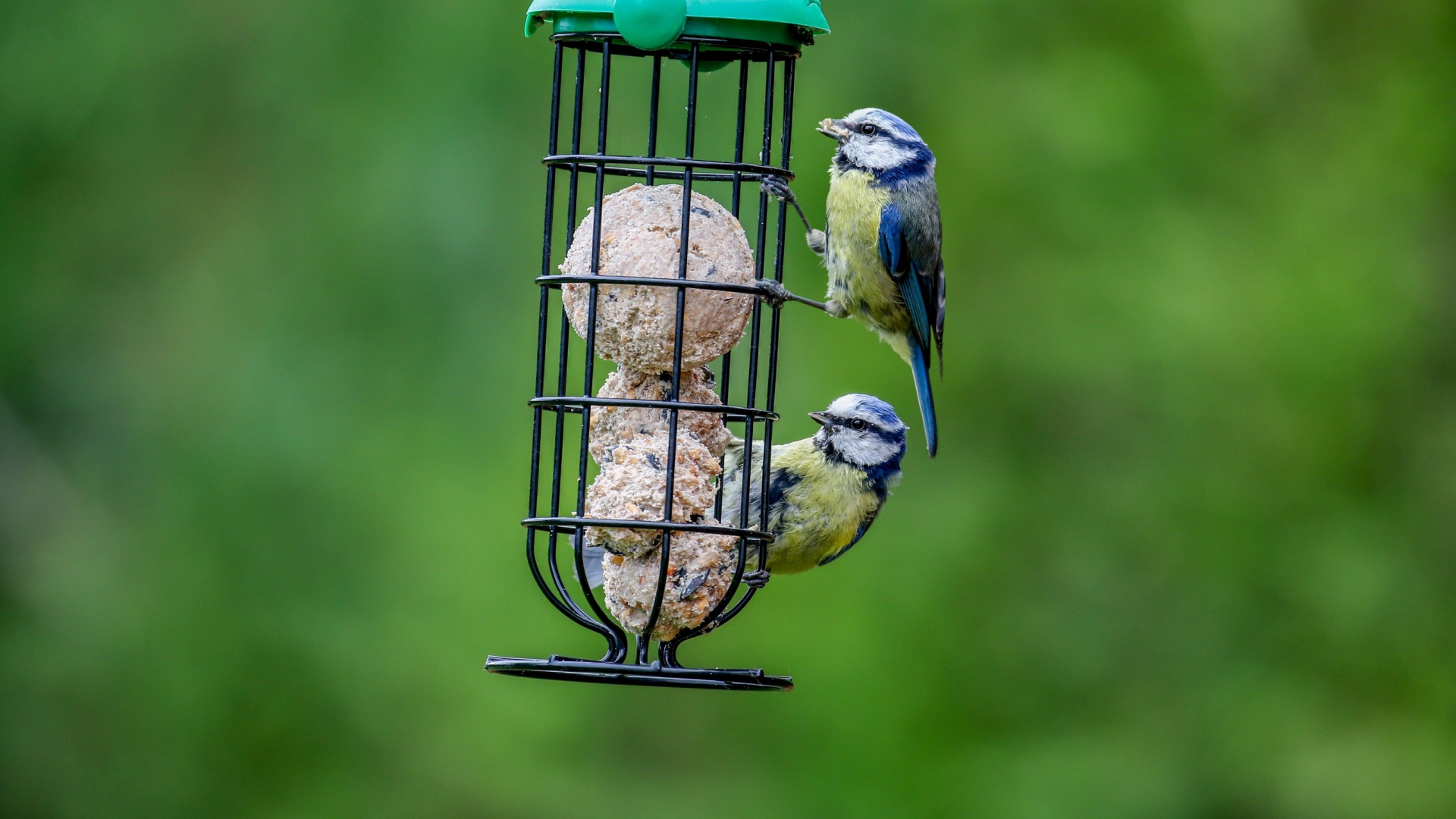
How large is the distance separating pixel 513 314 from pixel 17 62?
2.77 m

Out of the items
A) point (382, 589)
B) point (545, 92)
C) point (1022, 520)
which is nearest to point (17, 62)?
point (545, 92)

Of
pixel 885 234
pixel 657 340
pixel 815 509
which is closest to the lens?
pixel 657 340

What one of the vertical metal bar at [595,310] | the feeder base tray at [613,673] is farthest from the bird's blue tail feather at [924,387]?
the feeder base tray at [613,673]

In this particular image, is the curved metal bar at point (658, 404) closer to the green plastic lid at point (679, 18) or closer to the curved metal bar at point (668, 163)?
the curved metal bar at point (668, 163)

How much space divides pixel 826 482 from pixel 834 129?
114cm

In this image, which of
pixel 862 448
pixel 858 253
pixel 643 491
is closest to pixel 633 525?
pixel 643 491

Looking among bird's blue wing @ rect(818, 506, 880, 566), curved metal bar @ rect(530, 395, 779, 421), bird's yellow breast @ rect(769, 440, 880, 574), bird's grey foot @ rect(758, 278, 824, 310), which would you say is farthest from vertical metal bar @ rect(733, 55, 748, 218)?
bird's blue wing @ rect(818, 506, 880, 566)

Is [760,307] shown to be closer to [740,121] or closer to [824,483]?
[740,121]

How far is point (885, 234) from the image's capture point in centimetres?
494

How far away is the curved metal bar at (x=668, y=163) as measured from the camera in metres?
3.54

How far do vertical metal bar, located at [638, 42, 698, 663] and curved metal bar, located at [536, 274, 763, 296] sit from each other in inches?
1.0

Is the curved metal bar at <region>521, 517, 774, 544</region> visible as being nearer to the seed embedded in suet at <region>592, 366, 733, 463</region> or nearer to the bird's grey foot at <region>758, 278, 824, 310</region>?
the seed embedded in suet at <region>592, 366, 733, 463</region>

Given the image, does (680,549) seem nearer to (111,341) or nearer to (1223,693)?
(1223,693)

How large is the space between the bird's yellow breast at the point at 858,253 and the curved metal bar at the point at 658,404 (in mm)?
1279
